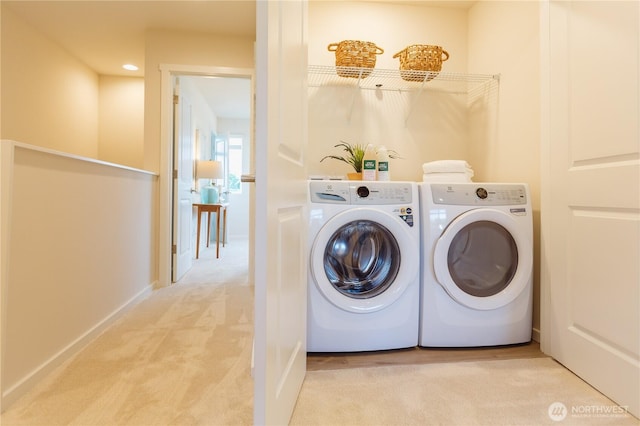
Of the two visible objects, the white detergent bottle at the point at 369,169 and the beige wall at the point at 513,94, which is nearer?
the beige wall at the point at 513,94

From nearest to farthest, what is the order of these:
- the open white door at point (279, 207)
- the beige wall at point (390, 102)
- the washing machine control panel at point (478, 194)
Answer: the open white door at point (279, 207), the washing machine control panel at point (478, 194), the beige wall at point (390, 102)

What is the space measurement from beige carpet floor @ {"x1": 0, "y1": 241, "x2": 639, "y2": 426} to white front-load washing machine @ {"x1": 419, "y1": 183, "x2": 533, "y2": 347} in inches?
6.7

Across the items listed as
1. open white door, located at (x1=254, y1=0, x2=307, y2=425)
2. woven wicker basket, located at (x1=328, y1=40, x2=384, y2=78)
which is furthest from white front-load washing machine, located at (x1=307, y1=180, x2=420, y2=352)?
woven wicker basket, located at (x1=328, y1=40, x2=384, y2=78)

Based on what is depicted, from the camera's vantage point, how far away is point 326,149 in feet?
7.44

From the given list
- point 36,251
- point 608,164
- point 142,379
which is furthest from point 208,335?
point 608,164

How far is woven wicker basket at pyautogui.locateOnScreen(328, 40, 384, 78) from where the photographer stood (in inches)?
80.0

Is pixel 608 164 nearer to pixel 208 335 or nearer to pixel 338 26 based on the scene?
pixel 338 26

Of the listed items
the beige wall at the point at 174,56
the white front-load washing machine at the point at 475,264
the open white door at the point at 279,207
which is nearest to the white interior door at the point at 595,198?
the white front-load washing machine at the point at 475,264

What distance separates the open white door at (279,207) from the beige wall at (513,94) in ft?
4.42

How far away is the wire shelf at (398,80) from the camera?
2.09m

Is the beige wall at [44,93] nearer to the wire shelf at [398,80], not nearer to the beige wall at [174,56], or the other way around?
the beige wall at [174,56]

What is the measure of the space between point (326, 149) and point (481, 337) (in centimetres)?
149

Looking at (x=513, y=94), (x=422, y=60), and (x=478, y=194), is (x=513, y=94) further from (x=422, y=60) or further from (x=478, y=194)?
(x=478, y=194)

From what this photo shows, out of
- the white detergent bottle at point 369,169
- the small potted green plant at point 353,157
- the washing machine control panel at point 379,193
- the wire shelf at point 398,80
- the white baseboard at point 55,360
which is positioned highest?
the wire shelf at point 398,80
